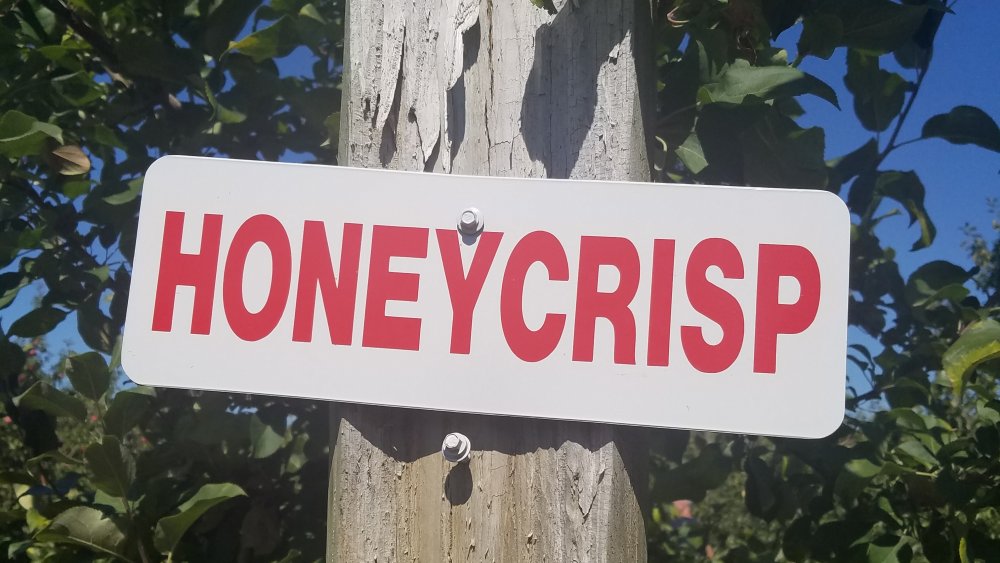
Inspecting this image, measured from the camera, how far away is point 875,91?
145cm

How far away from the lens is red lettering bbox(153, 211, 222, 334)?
900 mm

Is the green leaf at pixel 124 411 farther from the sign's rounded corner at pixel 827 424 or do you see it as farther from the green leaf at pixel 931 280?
the green leaf at pixel 931 280

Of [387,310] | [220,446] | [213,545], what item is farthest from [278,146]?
[387,310]

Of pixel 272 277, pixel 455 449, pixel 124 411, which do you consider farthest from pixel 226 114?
pixel 455 449

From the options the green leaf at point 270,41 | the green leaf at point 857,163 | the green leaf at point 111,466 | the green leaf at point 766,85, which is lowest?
the green leaf at point 111,466

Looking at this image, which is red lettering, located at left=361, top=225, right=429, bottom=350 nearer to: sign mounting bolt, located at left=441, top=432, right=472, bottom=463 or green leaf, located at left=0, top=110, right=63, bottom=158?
sign mounting bolt, located at left=441, top=432, right=472, bottom=463

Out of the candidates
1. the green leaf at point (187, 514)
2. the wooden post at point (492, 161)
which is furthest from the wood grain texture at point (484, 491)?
the green leaf at point (187, 514)

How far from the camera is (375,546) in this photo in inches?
34.1

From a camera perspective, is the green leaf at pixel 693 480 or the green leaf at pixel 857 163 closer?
the green leaf at pixel 693 480

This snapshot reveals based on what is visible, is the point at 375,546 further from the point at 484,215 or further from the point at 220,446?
the point at 220,446

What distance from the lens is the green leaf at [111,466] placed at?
1180 mm

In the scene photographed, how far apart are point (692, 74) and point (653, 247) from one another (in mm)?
403

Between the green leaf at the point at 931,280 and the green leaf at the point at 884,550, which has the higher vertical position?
the green leaf at the point at 931,280

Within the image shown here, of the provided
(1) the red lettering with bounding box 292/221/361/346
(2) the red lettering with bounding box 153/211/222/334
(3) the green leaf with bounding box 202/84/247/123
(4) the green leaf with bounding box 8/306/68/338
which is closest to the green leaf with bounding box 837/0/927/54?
(1) the red lettering with bounding box 292/221/361/346
